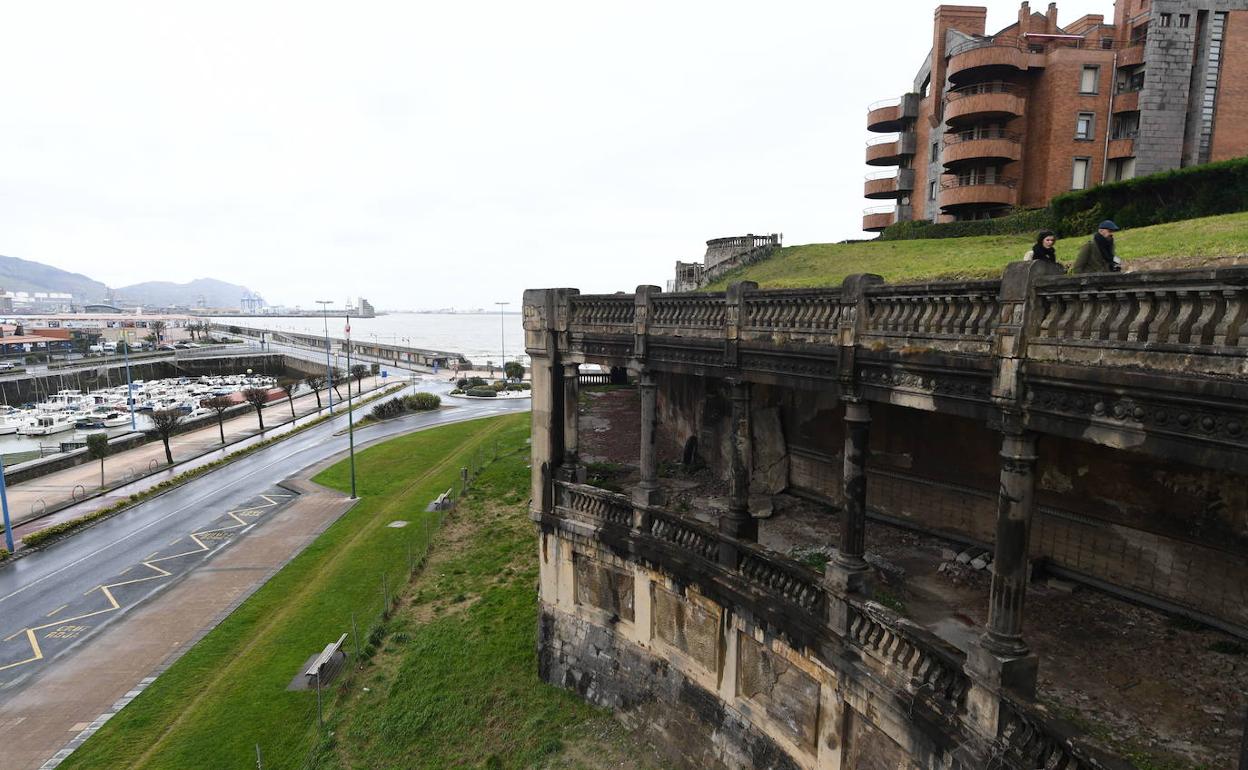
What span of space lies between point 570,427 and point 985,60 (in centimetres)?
3996

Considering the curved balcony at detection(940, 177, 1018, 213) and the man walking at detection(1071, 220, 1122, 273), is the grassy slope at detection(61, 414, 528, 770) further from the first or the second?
the curved balcony at detection(940, 177, 1018, 213)

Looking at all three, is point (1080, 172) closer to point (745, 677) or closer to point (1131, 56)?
point (1131, 56)

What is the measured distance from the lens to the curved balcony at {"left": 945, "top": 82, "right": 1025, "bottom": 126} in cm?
4138

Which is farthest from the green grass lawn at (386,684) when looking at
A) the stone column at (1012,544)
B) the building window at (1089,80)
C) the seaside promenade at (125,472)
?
the building window at (1089,80)

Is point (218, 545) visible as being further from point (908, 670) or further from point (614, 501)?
point (908, 670)

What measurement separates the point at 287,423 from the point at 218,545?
37473 mm

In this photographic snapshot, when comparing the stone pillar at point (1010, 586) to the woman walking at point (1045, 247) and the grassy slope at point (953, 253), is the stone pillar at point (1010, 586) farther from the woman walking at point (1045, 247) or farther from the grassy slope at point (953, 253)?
the grassy slope at point (953, 253)

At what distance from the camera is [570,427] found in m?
19.9

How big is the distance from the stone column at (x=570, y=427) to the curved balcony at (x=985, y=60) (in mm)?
38821

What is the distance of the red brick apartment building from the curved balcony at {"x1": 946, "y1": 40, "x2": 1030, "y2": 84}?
7 centimetres

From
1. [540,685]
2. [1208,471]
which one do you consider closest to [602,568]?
[540,685]

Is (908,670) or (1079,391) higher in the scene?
(1079,391)

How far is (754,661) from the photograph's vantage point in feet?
46.6

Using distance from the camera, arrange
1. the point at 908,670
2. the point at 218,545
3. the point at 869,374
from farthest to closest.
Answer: the point at 218,545 → the point at 869,374 → the point at 908,670
